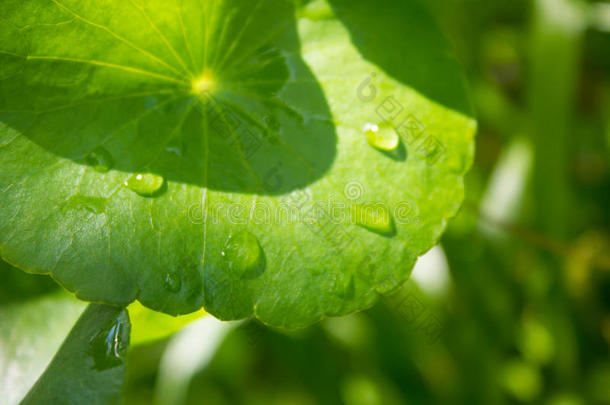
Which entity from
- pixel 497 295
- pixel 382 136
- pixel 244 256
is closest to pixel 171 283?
pixel 244 256

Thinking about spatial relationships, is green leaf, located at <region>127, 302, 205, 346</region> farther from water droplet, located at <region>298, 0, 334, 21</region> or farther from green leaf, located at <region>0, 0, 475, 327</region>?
water droplet, located at <region>298, 0, 334, 21</region>

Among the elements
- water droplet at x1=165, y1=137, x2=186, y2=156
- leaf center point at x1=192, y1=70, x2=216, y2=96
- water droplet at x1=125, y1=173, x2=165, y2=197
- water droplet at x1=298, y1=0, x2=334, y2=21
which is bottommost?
water droplet at x1=125, y1=173, x2=165, y2=197

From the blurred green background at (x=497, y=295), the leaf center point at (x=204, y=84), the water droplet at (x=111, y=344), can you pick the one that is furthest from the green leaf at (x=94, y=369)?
the blurred green background at (x=497, y=295)

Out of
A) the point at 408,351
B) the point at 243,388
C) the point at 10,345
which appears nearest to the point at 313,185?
the point at 10,345

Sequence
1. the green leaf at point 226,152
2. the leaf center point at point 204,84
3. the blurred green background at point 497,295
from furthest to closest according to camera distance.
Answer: the blurred green background at point 497,295, the leaf center point at point 204,84, the green leaf at point 226,152

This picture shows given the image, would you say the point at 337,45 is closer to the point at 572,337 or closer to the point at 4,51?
the point at 4,51

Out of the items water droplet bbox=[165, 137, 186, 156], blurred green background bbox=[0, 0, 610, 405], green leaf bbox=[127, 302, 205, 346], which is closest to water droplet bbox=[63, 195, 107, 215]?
water droplet bbox=[165, 137, 186, 156]

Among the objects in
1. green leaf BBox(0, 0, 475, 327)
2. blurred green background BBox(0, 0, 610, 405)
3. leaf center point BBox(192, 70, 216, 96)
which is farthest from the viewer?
blurred green background BBox(0, 0, 610, 405)

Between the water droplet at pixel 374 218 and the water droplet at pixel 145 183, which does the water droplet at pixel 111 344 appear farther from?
A: the water droplet at pixel 374 218
